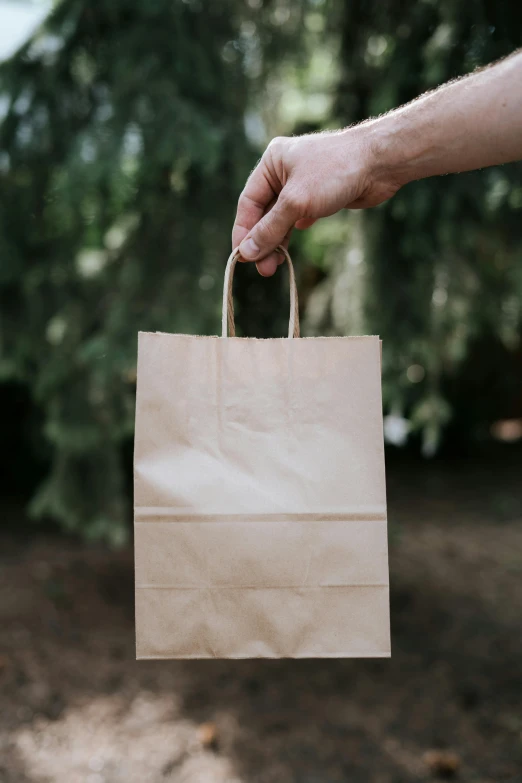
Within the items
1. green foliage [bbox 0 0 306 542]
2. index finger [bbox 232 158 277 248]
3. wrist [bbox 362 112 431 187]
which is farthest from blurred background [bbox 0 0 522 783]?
wrist [bbox 362 112 431 187]

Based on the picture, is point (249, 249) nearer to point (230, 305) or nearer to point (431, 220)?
point (230, 305)

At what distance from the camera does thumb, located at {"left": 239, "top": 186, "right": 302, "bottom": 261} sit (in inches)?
43.4

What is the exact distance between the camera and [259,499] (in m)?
1.08

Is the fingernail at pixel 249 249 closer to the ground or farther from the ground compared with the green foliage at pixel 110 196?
closer to the ground

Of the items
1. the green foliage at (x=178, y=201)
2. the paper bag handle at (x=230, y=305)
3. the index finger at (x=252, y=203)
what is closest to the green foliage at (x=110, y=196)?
the green foliage at (x=178, y=201)

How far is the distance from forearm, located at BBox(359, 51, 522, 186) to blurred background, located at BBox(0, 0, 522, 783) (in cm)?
114

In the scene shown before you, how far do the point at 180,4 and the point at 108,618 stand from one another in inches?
112

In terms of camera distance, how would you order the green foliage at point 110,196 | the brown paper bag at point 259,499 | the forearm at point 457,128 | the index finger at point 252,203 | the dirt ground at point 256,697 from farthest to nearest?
1. the dirt ground at point 256,697
2. the green foliage at point 110,196
3. the index finger at point 252,203
4. the brown paper bag at point 259,499
5. the forearm at point 457,128

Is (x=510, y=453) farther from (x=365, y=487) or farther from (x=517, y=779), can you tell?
(x=365, y=487)

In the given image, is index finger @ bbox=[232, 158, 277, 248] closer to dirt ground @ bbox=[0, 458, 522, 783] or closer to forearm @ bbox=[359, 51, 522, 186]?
forearm @ bbox=[359, 51, 522, 186]

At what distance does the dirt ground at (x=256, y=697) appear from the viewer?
239 centimetres

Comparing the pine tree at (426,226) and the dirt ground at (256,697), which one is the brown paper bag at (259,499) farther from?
the dirt ground at (256,697)

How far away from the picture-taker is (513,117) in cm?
97

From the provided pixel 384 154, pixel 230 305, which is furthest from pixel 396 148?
pixel 230 305
